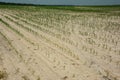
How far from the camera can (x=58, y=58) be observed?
36.3ft

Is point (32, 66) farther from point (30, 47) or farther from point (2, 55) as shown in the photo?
point (30, 47)

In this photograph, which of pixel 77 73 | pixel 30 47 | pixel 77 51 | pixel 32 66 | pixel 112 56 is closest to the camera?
pixel 77 73

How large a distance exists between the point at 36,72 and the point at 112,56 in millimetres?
4201

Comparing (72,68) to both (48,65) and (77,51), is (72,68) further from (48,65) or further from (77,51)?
(77,51)

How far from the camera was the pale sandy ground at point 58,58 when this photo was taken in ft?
29.5

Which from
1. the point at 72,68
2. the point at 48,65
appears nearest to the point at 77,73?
the point at 72,68

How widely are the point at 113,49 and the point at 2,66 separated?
6.16 meters

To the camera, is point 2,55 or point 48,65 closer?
point 48,65

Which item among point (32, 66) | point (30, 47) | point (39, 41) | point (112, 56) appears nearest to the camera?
point (32, 66)

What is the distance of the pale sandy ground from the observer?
8984 millimetres

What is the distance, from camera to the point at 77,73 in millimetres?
9133

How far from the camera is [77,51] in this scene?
12281mm

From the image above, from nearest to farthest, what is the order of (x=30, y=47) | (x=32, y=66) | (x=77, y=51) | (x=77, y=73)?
1. (x=77, y=73)
2. (x=32, y=66)
3. (x=77, y=51)
4. (x=30, y=47)

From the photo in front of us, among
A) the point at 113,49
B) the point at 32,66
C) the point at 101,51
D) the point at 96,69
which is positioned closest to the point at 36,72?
the point at 32,66
